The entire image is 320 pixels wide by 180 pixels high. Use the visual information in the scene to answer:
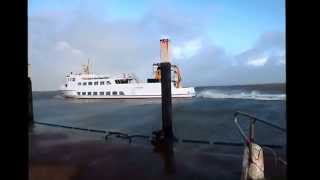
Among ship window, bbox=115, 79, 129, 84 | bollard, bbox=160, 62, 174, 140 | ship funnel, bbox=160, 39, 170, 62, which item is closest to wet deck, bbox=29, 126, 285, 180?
bollard, bbox=160, 62, 174, 140

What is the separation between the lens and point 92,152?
997cm

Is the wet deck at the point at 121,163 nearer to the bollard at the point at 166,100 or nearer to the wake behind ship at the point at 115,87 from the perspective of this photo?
the bollard at the point at 166,100

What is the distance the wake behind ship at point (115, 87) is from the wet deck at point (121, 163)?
115 ft

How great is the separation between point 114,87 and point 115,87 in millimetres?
197

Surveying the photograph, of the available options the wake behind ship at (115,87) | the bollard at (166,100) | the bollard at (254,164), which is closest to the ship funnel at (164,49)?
the bollard at (166,100)

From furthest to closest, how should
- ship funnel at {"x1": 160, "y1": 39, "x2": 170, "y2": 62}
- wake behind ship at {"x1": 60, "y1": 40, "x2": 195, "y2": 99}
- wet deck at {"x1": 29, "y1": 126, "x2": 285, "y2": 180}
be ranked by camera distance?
wake behind ship at {"x1": 60, "y1": 40, "x2": 195, "y2": 99} < ship funnel at {"x1": 160, "y1": 39, "x2": 170, "y2": 62} < wet deck at {"x1": 29, "y1": 126, "x2": 285, "y2": 180}

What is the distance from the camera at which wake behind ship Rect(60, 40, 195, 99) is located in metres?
50.0

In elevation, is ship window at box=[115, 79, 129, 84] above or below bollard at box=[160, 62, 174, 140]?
above

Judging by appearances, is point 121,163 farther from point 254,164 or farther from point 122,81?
point 122,81

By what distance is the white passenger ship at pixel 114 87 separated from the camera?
5007 cm

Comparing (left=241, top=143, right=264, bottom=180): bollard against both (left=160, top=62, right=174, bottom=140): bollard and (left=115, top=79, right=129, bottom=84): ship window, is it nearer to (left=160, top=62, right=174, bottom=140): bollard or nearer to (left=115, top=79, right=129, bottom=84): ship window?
(left=160, top=62, right=174, bottom=140): bollard

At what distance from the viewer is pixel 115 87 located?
55656 mm
